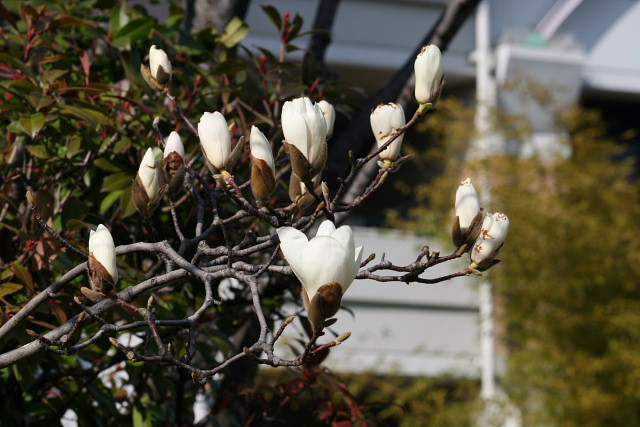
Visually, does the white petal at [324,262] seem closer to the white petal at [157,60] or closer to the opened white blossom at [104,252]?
the opened white blossom at [104,252]

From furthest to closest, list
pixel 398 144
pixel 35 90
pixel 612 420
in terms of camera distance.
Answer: pixel 612 420
pixel 35 90
pixel 398 144

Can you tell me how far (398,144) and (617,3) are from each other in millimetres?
5879

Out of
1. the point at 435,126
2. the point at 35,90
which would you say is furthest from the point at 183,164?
the point at 435,126

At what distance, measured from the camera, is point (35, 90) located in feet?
3.75

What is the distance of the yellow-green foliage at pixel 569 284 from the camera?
4648mm

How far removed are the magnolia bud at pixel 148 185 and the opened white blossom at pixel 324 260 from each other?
179mm

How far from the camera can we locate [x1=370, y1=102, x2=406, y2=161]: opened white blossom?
32.9 inches

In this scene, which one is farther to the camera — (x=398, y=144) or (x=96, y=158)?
(x=96, y=158)

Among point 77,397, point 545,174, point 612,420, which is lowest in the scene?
point 612,420

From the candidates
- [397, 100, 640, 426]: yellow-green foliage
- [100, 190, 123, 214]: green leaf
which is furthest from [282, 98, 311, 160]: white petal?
[397, 100, 640, 426]: yellow-green foliage

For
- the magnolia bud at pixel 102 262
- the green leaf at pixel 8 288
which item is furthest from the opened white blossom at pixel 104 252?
the green leaf at pixel 8 288

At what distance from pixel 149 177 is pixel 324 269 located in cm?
23

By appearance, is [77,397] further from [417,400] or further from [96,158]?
[417,400]

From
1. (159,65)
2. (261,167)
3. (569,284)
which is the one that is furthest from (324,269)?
(569,284)
